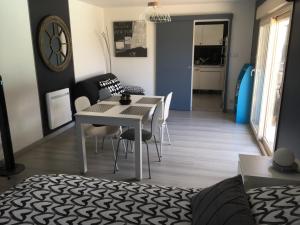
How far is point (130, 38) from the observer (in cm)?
574

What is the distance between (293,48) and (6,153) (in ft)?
10.6

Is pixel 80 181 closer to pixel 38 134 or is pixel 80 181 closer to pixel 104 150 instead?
pixel 104 150

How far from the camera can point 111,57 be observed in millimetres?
6008

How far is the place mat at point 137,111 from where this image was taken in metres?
2.78

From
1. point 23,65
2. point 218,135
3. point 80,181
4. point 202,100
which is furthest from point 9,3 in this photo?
point 202,100

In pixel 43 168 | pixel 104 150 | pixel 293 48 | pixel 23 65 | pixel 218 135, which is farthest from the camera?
pixel 218 135

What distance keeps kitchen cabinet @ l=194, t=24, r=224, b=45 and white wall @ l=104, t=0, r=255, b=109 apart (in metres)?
1.99

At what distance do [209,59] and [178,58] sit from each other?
2.31 meters

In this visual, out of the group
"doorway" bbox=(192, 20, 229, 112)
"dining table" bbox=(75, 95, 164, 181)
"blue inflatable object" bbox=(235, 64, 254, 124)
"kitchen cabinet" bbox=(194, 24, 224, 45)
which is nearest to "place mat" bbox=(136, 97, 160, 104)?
"dining table" bbox=(75, 95, 164, 181)

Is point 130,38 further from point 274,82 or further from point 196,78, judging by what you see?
point 274,82

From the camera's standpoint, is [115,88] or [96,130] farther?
[115,88]

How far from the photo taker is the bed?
A: 4.02ft

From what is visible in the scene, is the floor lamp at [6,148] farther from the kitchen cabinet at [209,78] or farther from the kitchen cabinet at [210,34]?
the kitchen cabinet at [210,34]

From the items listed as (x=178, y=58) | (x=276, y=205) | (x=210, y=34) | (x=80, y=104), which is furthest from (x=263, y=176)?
(x=210, y=34)
